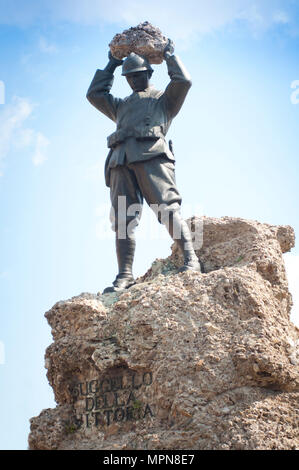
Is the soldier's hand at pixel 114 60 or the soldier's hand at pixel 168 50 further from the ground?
the soldier's hand at pixel 114 60

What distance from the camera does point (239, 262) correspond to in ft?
21.0

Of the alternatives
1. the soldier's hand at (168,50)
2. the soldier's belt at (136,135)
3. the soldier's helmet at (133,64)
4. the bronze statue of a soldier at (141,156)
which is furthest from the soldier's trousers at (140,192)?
the soldier's hand at (168,50)

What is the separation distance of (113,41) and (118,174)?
1.76 m

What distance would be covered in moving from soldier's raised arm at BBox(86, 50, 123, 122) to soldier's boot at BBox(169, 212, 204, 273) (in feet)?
5.81

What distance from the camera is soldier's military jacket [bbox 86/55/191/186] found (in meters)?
7.20

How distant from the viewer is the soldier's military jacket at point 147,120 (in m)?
7.20

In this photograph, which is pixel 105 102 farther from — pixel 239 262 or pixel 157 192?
pixel 239 262

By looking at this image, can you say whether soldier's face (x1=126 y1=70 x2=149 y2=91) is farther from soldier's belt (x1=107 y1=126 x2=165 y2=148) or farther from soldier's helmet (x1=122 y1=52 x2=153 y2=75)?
soldier's belt (x1=107 y1=126 x2=165 y2=148)

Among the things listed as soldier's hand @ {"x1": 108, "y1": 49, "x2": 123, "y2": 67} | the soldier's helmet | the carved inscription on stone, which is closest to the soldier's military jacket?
the soldier's helmet

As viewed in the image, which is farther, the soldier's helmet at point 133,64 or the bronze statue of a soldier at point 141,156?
the soldier's helmet at point 133,64

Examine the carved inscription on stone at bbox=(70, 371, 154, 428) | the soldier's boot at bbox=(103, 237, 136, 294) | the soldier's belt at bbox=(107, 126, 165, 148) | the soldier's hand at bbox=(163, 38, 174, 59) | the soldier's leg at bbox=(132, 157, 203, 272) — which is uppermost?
the soldier's hand at bbox=(163, 38, 174, 59)

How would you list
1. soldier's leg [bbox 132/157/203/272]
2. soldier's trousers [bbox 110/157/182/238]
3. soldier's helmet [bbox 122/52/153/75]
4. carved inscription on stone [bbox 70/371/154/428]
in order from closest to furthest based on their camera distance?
carved inscription on stone [bbox 70/371/154/428]
soldier's leg [bbox 132/157/203/272]
soldier's trousers [bbox 110/157/182/238]
soldier's helmet [bbox 122/52/153/75]

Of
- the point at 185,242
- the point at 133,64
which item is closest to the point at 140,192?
the point at 185,242

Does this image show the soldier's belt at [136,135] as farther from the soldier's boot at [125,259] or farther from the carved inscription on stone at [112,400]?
the carved inscription on stone at [112,400]
